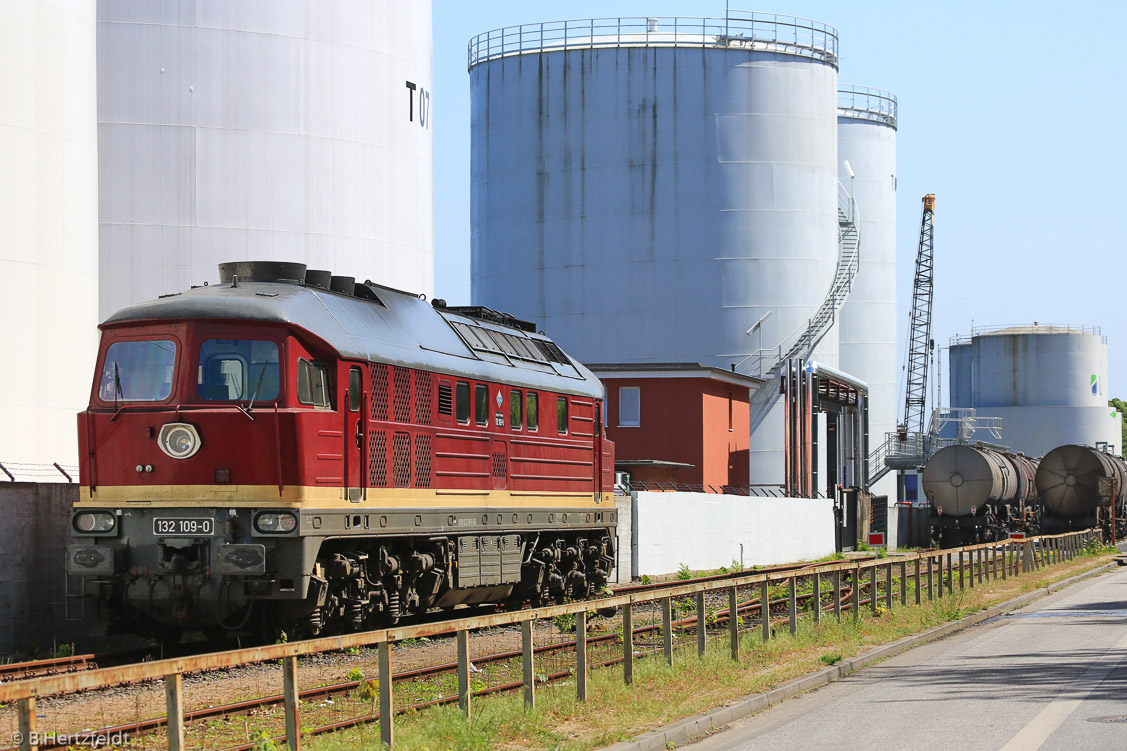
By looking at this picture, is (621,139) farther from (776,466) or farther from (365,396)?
(365,396)

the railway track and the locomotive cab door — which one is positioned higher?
the locomotive cab door

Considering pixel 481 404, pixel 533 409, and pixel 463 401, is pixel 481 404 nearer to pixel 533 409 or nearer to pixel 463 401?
pixel 463 401

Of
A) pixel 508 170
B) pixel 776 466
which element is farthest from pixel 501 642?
pixel 508 170

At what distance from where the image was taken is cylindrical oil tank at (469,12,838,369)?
54.1 meters

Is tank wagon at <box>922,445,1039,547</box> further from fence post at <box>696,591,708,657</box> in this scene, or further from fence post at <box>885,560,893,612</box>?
fence post at <box>696,591,708,657</box>

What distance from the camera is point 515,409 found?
837 inches

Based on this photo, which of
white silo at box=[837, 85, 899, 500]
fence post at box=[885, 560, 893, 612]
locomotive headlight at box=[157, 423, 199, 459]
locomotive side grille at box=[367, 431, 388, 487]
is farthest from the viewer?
white silo at box=[837, 85, 899, 500]

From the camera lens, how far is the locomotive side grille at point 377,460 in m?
17.2

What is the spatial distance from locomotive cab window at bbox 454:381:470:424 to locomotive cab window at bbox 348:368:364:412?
253 centimetres

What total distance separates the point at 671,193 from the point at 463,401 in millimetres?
35774

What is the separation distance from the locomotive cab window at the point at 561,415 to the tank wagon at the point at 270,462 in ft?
12.0

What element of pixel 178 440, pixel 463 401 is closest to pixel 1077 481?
pixel 463 401

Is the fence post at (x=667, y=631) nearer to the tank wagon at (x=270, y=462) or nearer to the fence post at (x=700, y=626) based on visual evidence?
the fence post at (x=700, y=626)

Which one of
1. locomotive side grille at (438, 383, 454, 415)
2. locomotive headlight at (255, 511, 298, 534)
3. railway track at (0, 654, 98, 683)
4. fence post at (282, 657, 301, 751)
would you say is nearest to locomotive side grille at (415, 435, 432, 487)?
locomotive side grille at (438, 383, 454, 415)
